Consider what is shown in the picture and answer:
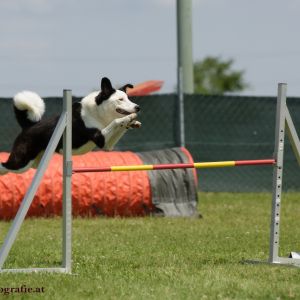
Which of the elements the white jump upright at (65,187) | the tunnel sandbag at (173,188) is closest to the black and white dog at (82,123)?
the white jump upright at (65,187)

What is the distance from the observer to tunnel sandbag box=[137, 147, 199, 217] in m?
11.8

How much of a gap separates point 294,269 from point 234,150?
7755 millimetres

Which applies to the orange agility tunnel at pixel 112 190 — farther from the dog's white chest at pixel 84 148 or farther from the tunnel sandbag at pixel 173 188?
the dog's white chest at pixel 84 148

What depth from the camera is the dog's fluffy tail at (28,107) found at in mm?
7242

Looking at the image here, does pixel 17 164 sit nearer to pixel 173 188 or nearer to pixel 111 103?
pixel 111 103

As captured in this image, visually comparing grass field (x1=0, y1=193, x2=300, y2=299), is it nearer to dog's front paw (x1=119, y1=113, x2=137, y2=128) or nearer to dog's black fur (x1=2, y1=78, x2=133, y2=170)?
dog's black fur (x1=2, y1=78, x2=133, y2=170)

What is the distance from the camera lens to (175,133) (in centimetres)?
1486

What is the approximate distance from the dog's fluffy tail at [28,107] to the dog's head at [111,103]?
1.75 feet

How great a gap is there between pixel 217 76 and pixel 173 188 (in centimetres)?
5029

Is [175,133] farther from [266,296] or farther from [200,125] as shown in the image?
[266,296]

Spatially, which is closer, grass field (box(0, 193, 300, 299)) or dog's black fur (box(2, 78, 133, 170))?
grass field (box(0, 193, 300, 299))

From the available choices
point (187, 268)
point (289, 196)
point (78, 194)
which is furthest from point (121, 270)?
point (289, 196)

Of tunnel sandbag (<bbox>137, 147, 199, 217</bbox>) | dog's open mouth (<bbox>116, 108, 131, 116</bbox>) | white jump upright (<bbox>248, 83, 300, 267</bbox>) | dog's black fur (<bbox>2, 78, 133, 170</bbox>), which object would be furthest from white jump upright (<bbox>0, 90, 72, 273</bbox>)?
tunnel sandbag (<bbox>137, 147, 199, 217</bbox>)

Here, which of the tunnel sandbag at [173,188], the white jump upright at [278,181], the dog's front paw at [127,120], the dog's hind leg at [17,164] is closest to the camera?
the dog's front paw at [127,120]
